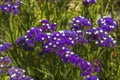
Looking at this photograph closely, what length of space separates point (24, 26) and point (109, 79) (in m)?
1.19

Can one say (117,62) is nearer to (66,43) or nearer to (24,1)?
(66,43)

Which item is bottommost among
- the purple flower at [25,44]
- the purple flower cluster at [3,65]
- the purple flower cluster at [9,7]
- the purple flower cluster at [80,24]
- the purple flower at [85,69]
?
the purple flower at [85,69]

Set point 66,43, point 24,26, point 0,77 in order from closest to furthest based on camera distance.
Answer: point 66,43 → point 0,77 → point 24,26

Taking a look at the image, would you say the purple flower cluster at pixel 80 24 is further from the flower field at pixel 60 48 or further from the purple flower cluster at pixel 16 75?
the purple flower cluster at pixel 16 75

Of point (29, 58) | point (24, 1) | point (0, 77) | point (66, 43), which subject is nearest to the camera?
point (66, 43)

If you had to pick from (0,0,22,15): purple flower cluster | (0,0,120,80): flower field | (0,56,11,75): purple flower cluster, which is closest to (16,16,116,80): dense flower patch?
(0,0,120,80): flower field

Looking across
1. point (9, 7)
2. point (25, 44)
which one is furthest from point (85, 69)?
point (9, 7)

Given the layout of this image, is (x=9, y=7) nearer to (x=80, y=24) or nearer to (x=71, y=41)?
(x=80, y=24)

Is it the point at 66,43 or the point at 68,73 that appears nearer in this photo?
the point at 66,43

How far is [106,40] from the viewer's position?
9.21 feet

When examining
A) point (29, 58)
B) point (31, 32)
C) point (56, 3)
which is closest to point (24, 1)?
point (56, 3)

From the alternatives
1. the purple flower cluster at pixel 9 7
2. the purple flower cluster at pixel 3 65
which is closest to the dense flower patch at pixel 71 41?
the purple flower cluster at pixel 3 65

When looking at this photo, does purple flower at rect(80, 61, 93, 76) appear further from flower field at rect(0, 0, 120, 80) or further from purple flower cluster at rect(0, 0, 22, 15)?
purple flower cluster at rect(0, 0, 22, 15)

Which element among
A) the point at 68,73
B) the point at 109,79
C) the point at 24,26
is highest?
the point at 24,26
